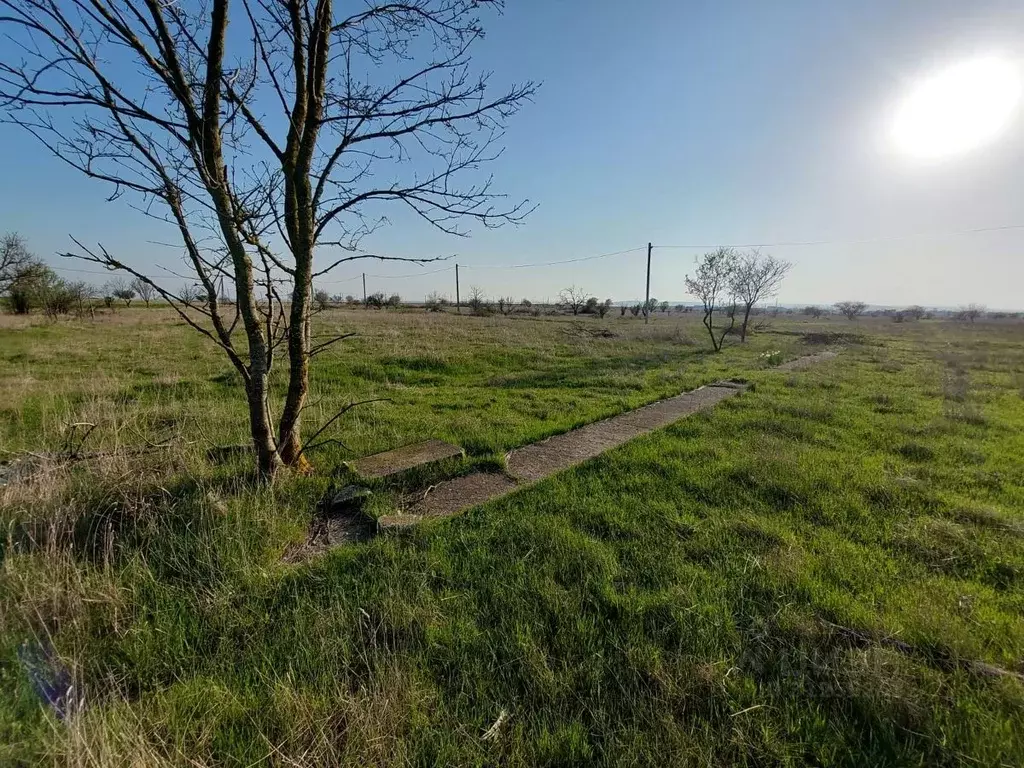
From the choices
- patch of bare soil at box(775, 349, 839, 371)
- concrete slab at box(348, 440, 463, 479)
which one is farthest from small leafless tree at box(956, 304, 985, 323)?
concrete slab at box(348, 440, 463, 479)

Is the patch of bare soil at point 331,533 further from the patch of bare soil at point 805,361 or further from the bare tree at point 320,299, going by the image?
the patch of bare soil at point 805,361

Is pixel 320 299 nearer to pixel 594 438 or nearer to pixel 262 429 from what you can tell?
pixel 262 429

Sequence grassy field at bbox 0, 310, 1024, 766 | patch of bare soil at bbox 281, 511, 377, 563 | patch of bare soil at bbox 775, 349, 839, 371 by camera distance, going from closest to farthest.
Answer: grassy field at bbox 0, 310, 1024, 766
patch of bare soil at bbox 281, 511, 377, 563
patch of bare soil at bbox 775, 349, 839, 371

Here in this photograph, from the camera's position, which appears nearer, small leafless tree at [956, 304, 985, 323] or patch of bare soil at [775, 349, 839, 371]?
patch of bare soil at [775, 349, 839, 371]

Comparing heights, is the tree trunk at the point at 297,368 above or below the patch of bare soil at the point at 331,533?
above

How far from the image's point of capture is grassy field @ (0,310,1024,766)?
5.24 ft

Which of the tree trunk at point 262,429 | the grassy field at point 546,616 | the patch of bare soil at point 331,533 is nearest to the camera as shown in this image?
the grassy field at point 546,616

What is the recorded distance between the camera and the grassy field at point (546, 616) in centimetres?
160

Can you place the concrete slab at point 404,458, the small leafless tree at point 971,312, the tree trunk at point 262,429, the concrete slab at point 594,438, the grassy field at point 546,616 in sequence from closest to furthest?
the grassy field at point 546,616 < the tree trunk at point 262,429 < the concrete slab at point 404,458 < the concrete slab at point 594,438 < the small leafless tree at point 971,312

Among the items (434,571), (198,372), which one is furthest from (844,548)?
(198,372)

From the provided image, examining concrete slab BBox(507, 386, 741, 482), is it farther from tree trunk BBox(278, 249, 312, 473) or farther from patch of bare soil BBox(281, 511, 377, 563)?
tree trunk BBox(278, 249, 312, 473)

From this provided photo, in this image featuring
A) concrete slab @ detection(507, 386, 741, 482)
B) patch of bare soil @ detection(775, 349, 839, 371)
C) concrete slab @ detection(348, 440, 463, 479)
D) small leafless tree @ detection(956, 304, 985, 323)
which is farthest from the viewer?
small leafless tree @ detection(956, 304, 985, 323)

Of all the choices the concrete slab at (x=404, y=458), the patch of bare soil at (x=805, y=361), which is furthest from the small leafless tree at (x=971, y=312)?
the concrete slab at (x=404, y=458)

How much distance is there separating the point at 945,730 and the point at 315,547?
338 cm
